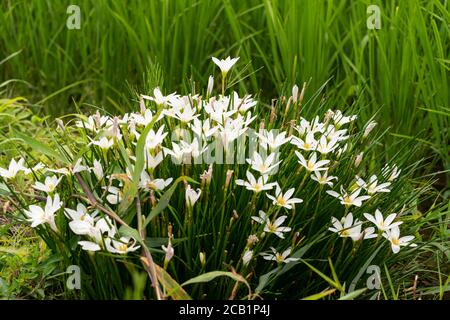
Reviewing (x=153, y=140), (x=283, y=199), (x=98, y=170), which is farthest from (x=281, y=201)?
(x=98, y=170)

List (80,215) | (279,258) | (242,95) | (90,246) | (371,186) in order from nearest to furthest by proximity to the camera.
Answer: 1. (90,246)
2. (80,215)
3. (279,258)
4. (371,186)
5. (242,95)

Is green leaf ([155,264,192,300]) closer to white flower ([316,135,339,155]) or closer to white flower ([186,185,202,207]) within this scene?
white flower ([186,185,202,207])

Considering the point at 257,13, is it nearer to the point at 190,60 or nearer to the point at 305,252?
the point at 190,60

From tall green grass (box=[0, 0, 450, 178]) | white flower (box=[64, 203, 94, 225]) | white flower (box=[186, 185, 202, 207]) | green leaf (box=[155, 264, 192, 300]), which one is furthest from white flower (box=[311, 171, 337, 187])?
tall green grass (box=[0, 0, 450, 178])

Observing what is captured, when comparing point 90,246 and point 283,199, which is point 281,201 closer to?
point 283,199

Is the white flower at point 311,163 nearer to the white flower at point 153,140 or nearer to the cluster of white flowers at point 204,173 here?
the cluster of white flowers at point 204,173

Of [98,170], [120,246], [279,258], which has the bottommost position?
[279,258]

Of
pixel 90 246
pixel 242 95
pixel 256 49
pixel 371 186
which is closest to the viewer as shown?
pixel 90 246
